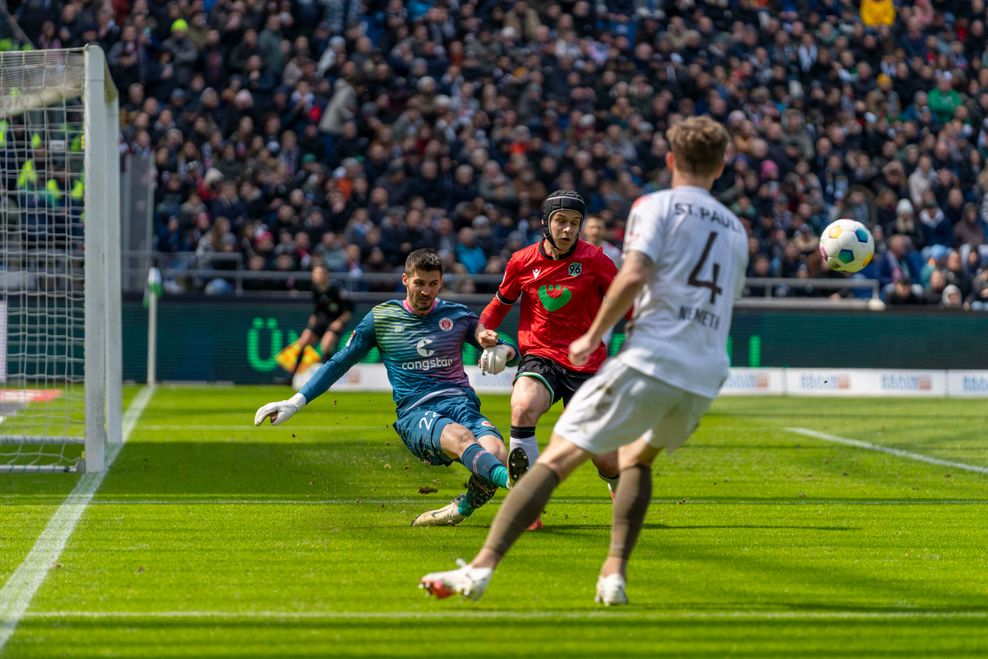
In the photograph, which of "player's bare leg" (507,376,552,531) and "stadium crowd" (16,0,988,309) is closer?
"player's bare leg" (507,376,552,531)

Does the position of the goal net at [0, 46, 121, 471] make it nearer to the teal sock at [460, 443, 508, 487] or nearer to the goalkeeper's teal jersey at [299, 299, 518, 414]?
the goalkeeper's teal jersey at [299, 299, 518, 414]

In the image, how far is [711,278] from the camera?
552 centimetres

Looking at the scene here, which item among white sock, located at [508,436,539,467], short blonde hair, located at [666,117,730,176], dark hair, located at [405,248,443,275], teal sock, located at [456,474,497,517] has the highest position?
short blonde hair, located at [666,117,730,176]

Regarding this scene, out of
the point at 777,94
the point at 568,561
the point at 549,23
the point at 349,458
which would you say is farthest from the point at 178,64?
the point at 568,561

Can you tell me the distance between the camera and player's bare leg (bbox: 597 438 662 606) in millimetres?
5715

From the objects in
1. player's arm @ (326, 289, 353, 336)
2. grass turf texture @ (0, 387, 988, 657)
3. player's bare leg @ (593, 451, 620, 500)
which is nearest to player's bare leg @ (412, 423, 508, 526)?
grass turf texture @ (0, 387, 988, 657)

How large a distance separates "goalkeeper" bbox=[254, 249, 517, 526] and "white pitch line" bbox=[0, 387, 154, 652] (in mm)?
1655

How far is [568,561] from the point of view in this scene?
7.07m

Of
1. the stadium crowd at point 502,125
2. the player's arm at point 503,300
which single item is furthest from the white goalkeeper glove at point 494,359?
the stadium crowd at point 502,125

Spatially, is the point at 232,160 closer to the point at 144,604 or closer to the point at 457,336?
the point at 457,336

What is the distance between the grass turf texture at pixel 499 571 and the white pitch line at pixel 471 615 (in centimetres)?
2

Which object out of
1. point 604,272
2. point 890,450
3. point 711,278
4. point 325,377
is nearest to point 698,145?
point 711,278

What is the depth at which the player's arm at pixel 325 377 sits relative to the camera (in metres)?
7.16

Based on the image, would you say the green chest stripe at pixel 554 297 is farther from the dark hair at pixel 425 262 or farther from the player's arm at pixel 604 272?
the dark hair at pixel 425 262
